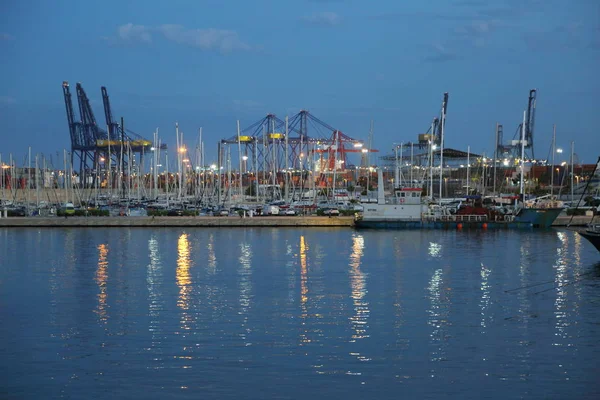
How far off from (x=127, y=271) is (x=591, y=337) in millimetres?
18315

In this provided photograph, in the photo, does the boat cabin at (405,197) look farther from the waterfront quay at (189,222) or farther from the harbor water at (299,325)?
the harbor water at (299,325)

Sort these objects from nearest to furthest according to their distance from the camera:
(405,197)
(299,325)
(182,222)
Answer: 1. (299,325)
2. (405,197)
3. (182,222)

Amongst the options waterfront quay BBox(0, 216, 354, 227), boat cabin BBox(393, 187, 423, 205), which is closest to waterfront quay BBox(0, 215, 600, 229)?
waterfront quay BBox(0, 216, 354, 227)

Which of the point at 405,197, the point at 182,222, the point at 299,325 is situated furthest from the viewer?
the point at 182,222

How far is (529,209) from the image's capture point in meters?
56.2

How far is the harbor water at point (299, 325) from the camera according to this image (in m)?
14.7

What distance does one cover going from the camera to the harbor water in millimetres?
14703

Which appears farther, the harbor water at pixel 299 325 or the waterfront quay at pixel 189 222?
the waterfront quay at pixel 189 222

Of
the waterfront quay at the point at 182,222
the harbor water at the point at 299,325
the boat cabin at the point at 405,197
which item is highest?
the boat cabin at the point at 405,197

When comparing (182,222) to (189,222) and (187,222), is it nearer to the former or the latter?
(187,222)

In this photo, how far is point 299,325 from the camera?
19672mm

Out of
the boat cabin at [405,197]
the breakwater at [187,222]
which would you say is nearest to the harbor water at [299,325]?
the boat cabin at [405,197]

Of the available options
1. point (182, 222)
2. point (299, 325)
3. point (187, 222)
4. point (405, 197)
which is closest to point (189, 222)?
point (187, 222)

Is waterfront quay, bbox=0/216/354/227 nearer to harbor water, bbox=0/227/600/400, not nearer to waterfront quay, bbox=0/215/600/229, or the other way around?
waterfront quay, bbox=0/215/600/229
